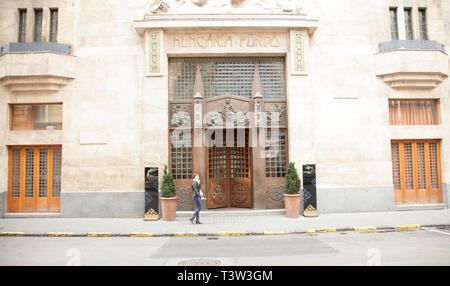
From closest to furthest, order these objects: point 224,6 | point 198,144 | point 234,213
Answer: point 234,213, point 198,144, point 224,6

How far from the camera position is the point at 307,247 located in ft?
28.6

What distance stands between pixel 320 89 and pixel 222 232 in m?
8.32

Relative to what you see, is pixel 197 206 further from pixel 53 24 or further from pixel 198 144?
pixel 53 24

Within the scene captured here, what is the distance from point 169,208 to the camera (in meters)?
13.2

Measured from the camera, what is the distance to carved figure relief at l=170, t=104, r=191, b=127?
14.8 m

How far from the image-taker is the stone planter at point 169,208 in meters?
13.1

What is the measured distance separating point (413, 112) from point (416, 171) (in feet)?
9.47

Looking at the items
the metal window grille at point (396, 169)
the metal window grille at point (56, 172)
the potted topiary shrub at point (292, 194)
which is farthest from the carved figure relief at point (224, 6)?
the metal window grille at point (396, 169)

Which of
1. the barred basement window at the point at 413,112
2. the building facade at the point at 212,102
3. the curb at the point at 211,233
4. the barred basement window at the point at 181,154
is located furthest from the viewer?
the barred basement window at the point at 413,112

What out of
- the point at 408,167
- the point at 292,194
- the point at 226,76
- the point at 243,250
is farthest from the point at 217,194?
the point at 408,167

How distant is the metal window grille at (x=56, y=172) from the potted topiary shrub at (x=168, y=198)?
525cm

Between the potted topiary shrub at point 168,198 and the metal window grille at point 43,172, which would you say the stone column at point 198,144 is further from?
the metal window grille at point 43,172

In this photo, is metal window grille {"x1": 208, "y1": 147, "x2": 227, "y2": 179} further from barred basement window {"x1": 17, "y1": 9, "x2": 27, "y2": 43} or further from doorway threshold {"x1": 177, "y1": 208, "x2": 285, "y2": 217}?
barred basement window {"x1": 17, "y1": 9, "x2": 27, "y2": 43}

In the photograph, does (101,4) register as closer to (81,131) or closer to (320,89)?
(81,131)
